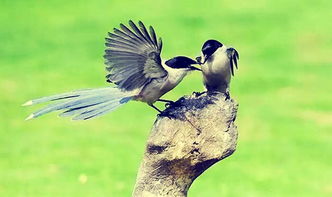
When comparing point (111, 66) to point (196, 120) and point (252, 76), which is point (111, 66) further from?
point (252, 76)

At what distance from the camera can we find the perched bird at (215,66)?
3.95 m

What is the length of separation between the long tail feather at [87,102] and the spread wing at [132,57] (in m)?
0.05

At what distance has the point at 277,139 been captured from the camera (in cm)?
718

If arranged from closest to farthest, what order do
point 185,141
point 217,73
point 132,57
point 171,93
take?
point 132,57 < point 185,141 < point 217,73 < point 171,93

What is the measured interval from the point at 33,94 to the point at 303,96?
2.21 metres

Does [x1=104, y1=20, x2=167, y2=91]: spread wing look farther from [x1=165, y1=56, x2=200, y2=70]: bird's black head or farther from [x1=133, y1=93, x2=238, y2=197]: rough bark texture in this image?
[x1=133, y1=93, x2=238, y2=197]: rough bark texture

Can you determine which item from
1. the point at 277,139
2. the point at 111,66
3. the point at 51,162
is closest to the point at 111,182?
the point at 51,162

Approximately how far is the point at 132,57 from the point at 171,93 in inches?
174

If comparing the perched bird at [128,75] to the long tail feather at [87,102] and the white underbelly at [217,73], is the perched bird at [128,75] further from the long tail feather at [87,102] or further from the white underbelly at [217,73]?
the white underbelly at [217,73]

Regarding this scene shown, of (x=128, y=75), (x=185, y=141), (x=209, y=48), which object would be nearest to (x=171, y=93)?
(x=209, y=48)

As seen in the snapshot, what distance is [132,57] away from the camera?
11.9 ft

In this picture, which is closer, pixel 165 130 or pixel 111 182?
pixel 165 130

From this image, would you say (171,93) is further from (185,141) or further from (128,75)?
(128,75)

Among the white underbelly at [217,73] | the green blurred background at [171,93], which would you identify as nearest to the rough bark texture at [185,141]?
the white underbelly at [217,73]
